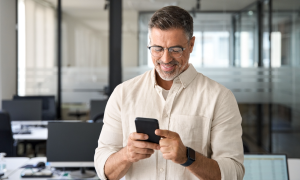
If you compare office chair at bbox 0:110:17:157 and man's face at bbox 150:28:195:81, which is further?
office chair at bbox 0:110:17:157

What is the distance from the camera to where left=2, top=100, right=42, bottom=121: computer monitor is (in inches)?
187

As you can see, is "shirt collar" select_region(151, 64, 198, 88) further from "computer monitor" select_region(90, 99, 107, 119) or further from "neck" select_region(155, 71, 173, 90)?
Result: "computer monitor" select_region(90, 99, 107, 119)

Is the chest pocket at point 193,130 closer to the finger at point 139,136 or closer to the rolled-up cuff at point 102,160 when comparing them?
the finger at point 139,136

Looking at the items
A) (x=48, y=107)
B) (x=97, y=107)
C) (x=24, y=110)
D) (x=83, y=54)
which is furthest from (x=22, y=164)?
(x=83, y=54)

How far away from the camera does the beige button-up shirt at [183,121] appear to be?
1281 mm

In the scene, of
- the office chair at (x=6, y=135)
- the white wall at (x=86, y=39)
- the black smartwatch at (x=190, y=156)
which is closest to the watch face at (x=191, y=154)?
the black smartwatch at (x=190, y=156)

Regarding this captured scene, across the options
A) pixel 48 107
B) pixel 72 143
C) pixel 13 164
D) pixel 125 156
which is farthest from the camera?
pixel 48 107

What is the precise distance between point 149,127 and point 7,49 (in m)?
5.34

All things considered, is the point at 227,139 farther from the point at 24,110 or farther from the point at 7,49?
the point at 7,49

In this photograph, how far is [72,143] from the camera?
2.52 meters

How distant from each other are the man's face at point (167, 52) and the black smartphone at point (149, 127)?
9.6 inches

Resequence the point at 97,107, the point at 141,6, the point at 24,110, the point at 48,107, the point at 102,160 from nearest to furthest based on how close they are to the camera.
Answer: the point at 102,160
the point at 97,107
the point at 24,110
the point at 141,6
the point at 48,107

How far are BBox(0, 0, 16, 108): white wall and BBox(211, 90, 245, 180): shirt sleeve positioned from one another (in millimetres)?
5127

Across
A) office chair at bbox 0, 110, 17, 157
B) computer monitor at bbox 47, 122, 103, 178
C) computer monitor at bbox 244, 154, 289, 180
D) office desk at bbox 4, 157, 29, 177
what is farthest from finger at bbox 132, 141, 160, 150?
office chair at bbox 0, 110, 17, 157
